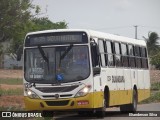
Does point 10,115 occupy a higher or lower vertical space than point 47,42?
lower

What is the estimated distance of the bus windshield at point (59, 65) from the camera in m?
19.2

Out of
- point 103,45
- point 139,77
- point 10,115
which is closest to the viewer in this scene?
point 10,115

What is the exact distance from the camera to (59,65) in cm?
1928

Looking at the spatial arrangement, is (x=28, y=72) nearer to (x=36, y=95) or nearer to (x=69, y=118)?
(x=36, y=95)

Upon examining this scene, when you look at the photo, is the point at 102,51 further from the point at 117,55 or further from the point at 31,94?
the point at 31,94

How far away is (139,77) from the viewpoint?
27.0 meters

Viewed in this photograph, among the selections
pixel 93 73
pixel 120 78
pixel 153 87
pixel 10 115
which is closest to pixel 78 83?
pixel 93 73

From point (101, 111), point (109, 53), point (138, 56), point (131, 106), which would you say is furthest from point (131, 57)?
point (101, 111)

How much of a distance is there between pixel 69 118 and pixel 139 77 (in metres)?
6.52

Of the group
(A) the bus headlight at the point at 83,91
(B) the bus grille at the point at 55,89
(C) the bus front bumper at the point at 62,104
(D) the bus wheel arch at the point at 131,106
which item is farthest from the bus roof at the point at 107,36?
(C) the bus front bumper at the point at 62,104

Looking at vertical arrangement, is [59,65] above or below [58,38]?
A: below

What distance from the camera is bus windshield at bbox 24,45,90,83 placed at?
1917 centimetres

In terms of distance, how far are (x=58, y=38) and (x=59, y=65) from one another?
3.42 ft

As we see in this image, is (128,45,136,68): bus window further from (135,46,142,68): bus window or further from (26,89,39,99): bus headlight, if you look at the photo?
(26,89,39,99): bus headlight
